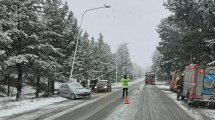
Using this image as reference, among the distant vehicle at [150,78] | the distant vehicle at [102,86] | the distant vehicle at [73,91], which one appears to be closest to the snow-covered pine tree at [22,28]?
the distant vehicle at [73,91]

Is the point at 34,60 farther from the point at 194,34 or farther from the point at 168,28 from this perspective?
the point at 168,28

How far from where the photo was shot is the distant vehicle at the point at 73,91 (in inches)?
821

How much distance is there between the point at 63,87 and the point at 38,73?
2710 millimetres

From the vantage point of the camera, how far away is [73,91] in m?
21.0

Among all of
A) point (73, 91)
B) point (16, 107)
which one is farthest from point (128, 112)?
point (73, 91)

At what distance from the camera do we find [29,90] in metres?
39.6

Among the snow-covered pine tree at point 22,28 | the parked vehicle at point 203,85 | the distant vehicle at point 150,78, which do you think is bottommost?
the distant vehicle at point 150,78

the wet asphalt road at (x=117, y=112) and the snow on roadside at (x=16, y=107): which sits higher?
the wet asphalt road at (x=117, y=112)

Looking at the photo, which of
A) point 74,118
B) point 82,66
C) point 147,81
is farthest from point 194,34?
point 147,81

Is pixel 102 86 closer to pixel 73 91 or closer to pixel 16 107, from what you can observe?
pixel 73 91

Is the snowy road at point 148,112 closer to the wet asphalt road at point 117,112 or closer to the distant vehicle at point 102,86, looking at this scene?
the wet asphalt road at point 117,112

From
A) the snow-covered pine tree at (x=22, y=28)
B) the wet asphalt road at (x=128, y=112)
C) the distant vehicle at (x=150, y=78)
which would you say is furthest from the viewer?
the distant vehicle at (x=150, y=78)

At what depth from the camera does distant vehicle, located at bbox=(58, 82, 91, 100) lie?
20.8 m

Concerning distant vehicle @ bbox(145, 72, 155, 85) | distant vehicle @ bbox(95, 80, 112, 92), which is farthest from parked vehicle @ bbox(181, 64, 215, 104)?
distant vehicle @ bbox(145, 72, 155, 85)
